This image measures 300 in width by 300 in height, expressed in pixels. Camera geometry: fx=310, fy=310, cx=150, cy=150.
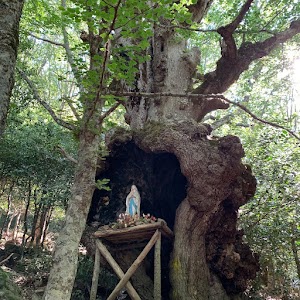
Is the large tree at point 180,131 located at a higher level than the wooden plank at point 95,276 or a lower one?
higher

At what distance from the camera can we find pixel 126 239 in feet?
19.0

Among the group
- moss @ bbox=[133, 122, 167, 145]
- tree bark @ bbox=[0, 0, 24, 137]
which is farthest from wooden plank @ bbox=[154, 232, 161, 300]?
tree bark @ bbox=[0, 0, 24, 137]

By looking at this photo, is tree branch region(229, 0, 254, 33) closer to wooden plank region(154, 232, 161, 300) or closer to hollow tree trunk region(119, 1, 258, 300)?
hollow tree trunk region(119, 1, 258, 300)

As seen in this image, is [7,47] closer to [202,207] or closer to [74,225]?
[74,225]

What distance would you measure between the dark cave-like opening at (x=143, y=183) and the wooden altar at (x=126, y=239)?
76cm

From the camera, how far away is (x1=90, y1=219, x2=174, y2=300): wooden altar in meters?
4.97

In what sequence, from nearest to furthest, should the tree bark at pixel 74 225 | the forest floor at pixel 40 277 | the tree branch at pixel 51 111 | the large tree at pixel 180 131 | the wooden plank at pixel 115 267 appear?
the tree bark at pixel 74 225
the large tree at pixel 180 131
the tree branch at pixel 51 111
the wooden plank at pixel 115 267
the forest floor at pixel 40 277

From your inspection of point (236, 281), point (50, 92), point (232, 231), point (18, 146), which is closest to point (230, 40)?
point (232, 231)

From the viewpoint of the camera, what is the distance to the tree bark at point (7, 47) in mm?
1746

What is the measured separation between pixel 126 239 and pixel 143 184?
1201 millimetres

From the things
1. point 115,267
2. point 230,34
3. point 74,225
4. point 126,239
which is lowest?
point 115,267

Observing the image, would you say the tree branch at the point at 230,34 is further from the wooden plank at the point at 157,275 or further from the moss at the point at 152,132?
the wooden plank at the point at 157,275

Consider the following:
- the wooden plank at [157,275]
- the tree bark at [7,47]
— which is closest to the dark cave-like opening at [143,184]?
the wooden plank at [157,275]

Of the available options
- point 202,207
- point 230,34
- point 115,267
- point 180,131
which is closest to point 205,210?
point 202,207
